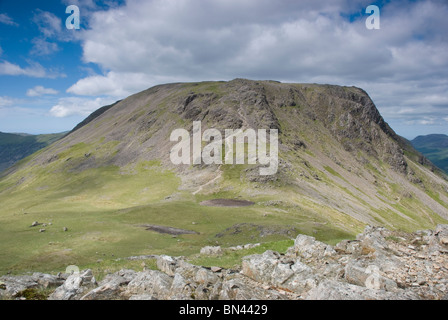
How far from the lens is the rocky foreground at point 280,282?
1437 cm

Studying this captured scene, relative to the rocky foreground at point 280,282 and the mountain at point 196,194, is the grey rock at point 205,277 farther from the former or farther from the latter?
the mountain at point 196,194

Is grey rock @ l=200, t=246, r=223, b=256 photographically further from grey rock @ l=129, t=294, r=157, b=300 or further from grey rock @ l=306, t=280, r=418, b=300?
grey rock @ l=306, t=280, r=418, b=300

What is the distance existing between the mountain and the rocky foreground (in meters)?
14.2

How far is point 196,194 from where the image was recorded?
93.0 metres

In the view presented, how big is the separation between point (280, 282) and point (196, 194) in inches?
3061

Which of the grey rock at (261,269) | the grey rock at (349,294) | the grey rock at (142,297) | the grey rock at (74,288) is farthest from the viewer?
the grey rock at (261,269)

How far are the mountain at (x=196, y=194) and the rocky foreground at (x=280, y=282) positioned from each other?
14.2 meters

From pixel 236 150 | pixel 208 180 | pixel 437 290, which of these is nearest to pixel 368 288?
pixel 437 290

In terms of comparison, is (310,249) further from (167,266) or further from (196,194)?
(196,194)

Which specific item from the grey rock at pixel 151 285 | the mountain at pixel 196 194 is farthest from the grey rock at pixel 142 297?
the mountain at pixel 196 194

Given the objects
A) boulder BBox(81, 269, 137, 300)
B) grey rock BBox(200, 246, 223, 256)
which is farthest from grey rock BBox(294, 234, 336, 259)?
boulder BBox(81, 269, 137, 300)

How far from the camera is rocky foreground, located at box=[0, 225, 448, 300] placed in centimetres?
1437
